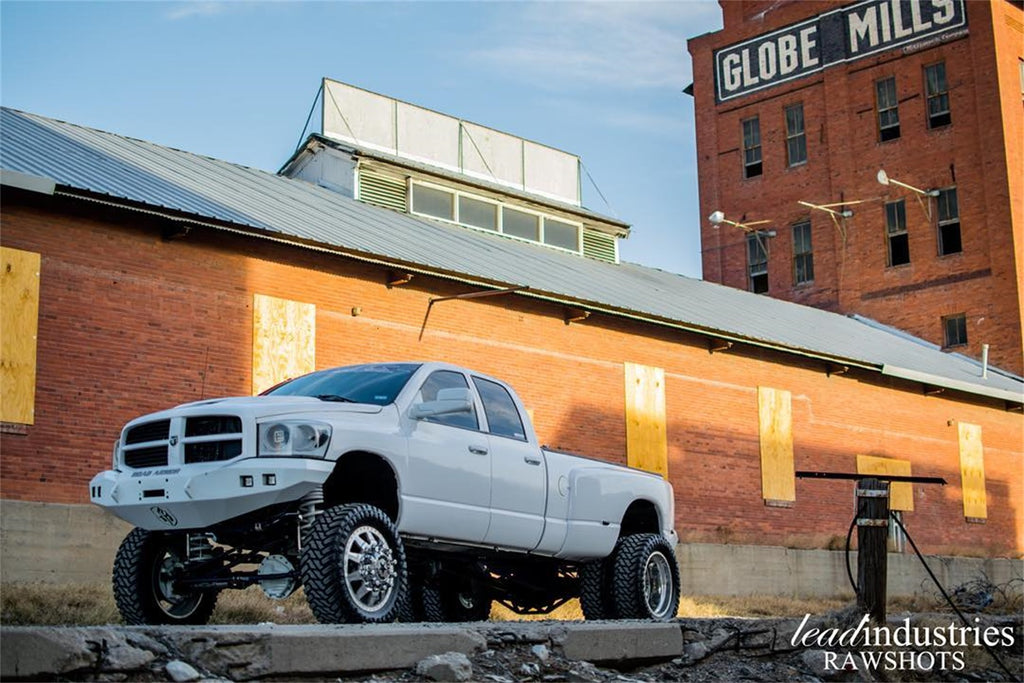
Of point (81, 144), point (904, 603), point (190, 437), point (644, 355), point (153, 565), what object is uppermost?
point (81, 144)

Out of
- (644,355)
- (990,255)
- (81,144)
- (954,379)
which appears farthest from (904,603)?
(990,255)

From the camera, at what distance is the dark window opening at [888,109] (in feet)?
137

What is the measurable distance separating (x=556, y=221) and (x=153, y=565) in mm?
21558

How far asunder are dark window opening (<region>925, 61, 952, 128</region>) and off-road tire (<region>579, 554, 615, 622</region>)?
109 ft

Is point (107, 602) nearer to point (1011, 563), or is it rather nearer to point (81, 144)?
point (81, 144)

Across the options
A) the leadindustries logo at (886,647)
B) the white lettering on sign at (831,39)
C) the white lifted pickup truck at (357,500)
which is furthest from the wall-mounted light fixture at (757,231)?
the white lifted pickup truck at (357,500)

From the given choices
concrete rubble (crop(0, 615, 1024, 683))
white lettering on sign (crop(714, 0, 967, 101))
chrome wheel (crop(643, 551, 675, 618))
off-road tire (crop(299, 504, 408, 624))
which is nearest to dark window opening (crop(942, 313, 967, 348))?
white lettering on sign (crop(714, 0, 967, 101))

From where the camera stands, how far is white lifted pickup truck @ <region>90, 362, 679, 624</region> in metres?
8.43

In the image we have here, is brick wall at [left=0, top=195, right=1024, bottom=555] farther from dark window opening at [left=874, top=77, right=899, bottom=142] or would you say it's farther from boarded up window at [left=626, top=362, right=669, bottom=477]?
dark window opening at [left=874, top=77, right=899, bottom=142]

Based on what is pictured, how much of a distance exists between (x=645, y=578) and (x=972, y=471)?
82.2ft

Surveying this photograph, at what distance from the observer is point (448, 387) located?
1019 cm

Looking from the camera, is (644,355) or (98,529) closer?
(98,529)

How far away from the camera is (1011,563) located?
3381cm

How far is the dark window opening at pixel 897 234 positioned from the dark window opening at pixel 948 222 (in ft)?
3.56
